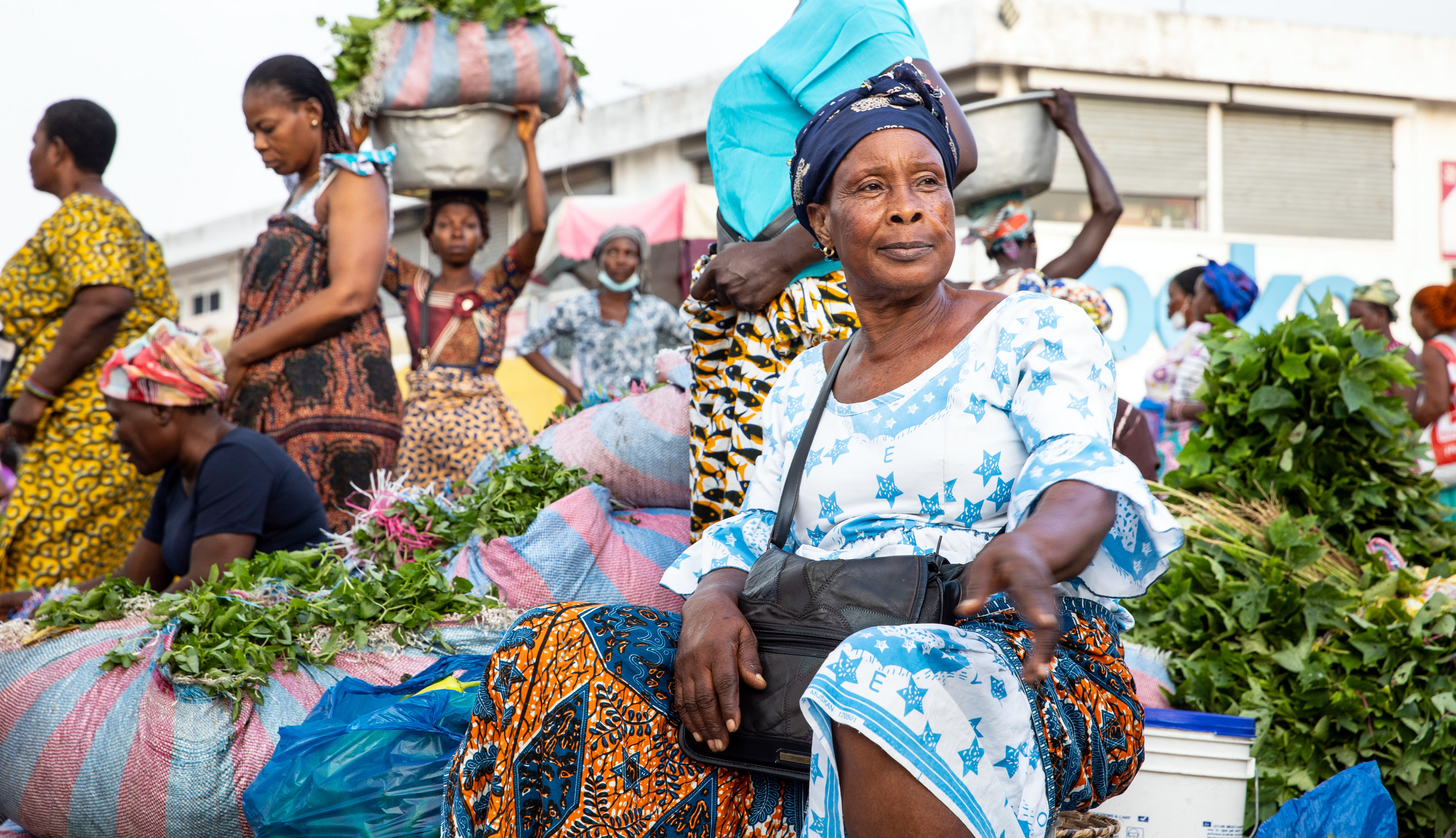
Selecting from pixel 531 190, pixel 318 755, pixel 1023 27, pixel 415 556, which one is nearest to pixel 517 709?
pixel 318 755

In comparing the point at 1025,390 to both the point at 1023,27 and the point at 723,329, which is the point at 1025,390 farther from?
the point at 1023,27

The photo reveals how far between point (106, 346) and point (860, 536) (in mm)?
3786

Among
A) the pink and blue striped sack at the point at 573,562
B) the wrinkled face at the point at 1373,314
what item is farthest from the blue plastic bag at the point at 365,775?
the wrinkled face at the point at 1373,314

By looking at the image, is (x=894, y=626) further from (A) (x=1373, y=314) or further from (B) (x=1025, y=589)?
(A) (x=1373, y=314)

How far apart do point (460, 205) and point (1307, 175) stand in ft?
38.4

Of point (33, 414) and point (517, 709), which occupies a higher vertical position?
point (33, 414)

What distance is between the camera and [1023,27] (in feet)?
42.9

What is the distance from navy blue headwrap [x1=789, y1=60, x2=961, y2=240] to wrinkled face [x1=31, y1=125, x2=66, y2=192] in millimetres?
3945

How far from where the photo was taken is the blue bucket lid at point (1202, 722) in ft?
8.35

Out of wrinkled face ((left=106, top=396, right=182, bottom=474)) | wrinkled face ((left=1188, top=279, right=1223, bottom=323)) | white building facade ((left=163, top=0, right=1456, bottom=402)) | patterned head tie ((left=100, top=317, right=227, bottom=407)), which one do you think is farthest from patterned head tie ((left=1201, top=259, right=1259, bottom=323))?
white building facade ((left=163, top=0, right=1456, bottom=402))

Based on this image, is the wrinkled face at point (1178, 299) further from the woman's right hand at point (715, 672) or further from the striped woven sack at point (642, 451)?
the woman's right hand at point (715, 672)

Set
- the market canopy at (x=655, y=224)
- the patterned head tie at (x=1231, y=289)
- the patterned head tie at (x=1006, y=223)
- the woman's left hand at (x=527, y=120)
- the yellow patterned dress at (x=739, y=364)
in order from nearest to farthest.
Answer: the yellow patterned dress at (x=739, y=364), the woman's left hand at (x=527, y=120), the patterned head tie at (x=1006, y=223), the patterned head tie at (x=1231, y=289), the market canopy at (x=655, y=224)

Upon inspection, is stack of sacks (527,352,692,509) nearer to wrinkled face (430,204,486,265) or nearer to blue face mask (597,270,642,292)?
wrinkled face (430,204,486,265)

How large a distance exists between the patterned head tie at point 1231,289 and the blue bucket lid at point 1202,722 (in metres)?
4.46
